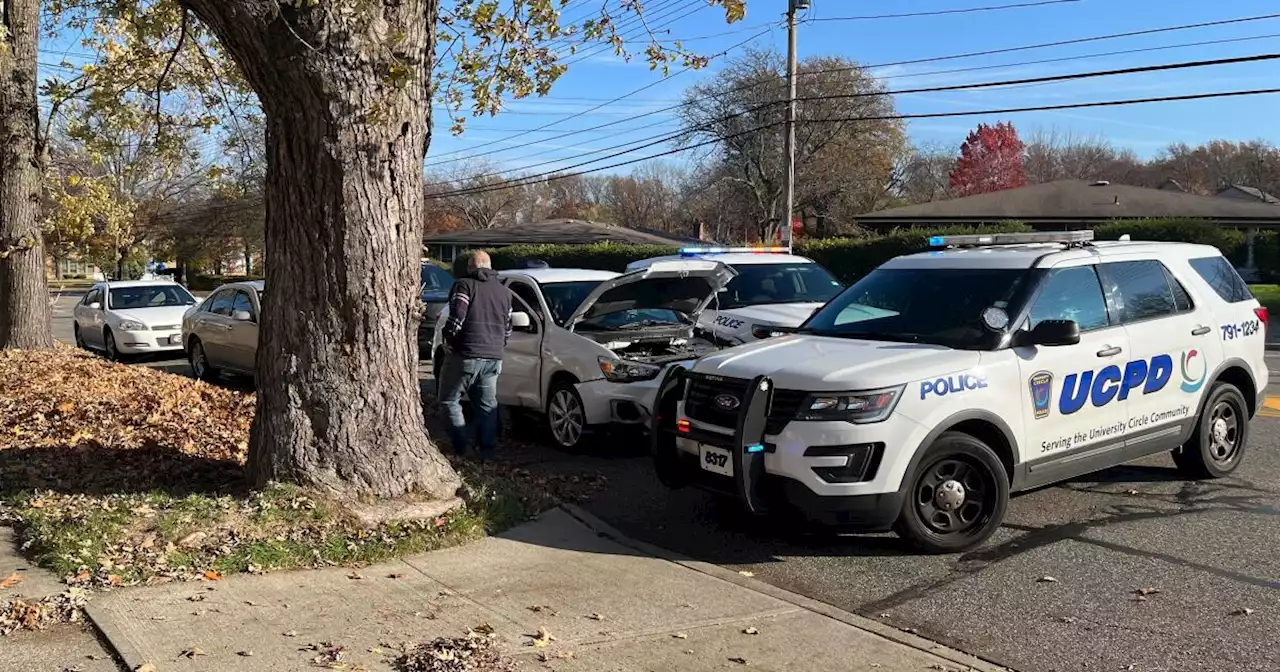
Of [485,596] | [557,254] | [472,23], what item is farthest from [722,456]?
[557,254]

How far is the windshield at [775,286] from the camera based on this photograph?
1099 centimetres

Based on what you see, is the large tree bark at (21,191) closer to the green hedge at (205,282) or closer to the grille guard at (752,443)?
the grille guard at (752,443)

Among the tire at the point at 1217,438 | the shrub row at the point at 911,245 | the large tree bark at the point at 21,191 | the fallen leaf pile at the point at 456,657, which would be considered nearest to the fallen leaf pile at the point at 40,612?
the fallen leaf pile at the point at 456,657

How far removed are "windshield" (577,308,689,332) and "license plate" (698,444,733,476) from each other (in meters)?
3.34

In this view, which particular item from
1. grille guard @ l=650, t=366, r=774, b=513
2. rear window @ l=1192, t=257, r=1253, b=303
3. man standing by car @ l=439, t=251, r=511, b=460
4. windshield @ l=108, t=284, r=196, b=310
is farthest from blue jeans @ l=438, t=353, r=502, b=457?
windshield @ l=108, t=284, r=196, b=310

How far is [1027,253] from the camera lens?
21.8 feet

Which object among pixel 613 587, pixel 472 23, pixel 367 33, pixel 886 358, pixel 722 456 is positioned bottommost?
pixel 613 587

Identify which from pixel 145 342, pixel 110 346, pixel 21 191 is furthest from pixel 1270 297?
pixel 21 191

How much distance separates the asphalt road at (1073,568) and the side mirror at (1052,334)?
114 cm

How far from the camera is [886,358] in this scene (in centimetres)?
578

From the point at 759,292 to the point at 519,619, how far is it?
22.5 ft

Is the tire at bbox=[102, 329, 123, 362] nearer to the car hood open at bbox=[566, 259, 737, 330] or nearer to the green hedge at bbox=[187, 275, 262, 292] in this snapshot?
the car hood open at bbox=[566, 259, 737, 330]

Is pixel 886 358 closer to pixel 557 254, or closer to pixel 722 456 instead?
pixel 722 456

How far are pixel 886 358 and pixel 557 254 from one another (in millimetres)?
33257
